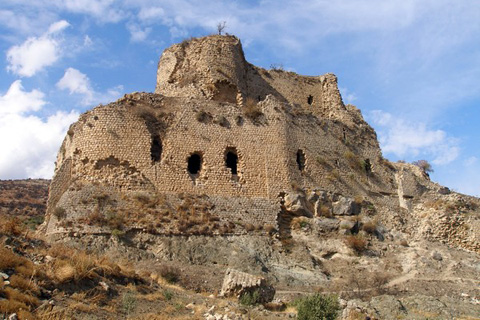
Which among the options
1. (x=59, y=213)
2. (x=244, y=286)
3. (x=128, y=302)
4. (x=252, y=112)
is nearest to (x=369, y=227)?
(x=252, y=112)


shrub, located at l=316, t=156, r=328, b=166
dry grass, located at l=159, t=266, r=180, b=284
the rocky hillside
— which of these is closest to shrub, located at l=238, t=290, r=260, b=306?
the rocky hillside

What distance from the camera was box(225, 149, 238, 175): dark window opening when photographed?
1975cm

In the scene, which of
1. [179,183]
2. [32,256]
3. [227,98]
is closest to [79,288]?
[32,256]

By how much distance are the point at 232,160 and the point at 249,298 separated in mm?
8721

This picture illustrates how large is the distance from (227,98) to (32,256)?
13.7 m

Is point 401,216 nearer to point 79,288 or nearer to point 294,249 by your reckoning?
point 294,249

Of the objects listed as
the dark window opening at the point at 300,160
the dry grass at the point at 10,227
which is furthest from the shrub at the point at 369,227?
the dry grass at the point at 10,227

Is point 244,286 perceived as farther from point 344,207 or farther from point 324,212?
point 344,207

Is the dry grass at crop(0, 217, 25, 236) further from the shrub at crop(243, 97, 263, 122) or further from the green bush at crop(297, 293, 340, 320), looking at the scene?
the shrub at crop(243, 97, 263, 122)

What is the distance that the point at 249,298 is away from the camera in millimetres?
11953

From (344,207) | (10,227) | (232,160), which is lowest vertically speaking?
(10,227)

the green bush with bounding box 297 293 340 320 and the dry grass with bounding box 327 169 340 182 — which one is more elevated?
the dry grass with bounding box 327 169 340 182

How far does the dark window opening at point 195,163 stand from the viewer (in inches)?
753

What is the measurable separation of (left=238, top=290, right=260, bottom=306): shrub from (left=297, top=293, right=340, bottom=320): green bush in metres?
1.23
